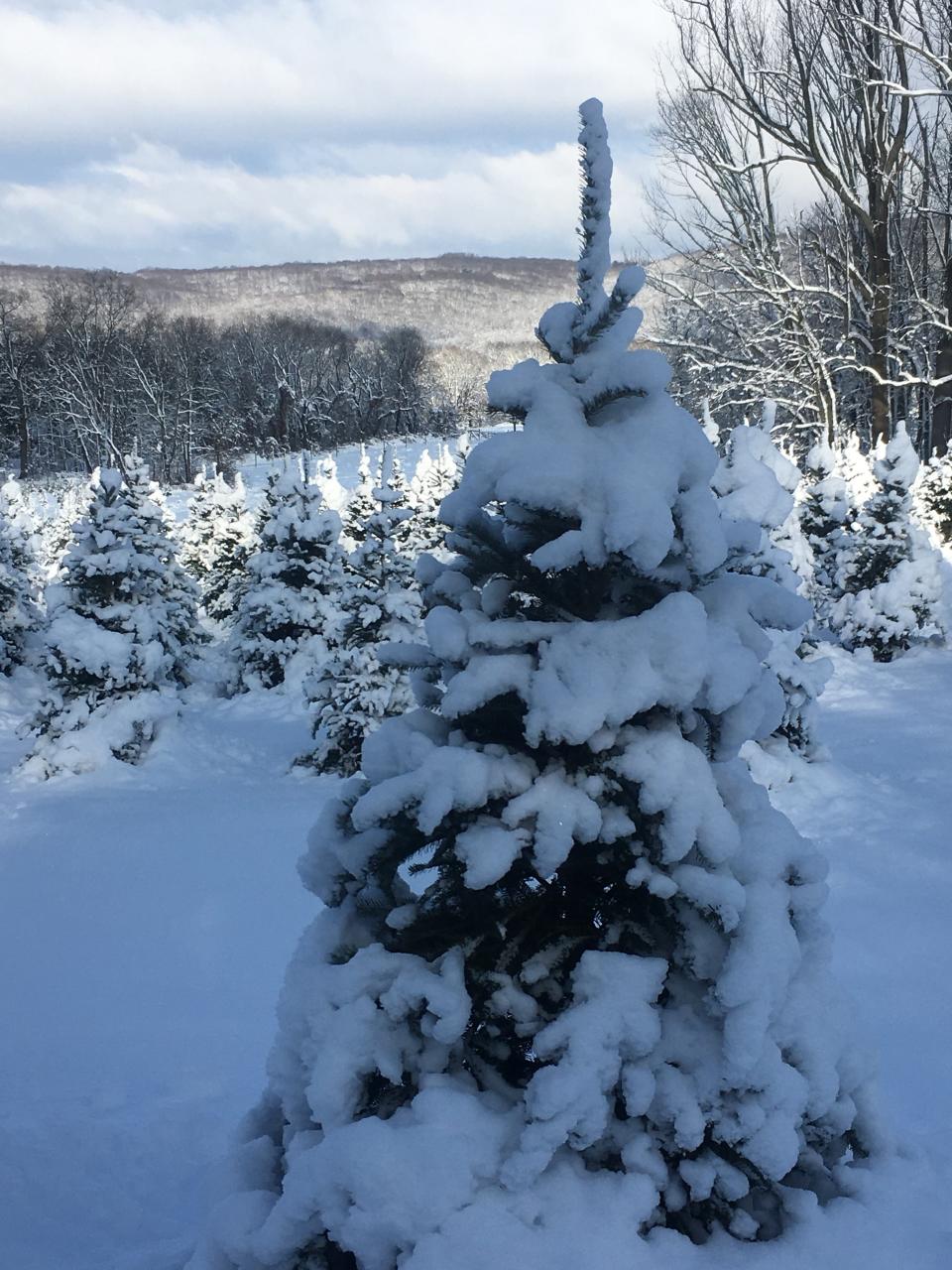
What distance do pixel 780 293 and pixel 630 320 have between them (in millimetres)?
17898

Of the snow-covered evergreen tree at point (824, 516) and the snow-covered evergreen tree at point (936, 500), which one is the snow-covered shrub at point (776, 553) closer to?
the snow-covered evergreen tree at point (824, 516)

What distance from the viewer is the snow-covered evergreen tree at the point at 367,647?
36.0ft

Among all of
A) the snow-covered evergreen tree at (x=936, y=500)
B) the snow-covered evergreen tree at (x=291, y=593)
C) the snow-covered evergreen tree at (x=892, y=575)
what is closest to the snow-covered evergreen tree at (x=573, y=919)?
the snow-covered evergreen tree at (x=291, y=593)

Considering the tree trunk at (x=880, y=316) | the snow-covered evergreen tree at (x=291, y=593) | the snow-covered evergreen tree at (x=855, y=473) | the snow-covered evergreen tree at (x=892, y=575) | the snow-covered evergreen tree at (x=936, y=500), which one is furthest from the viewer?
the snow-covered evergreen tree at (x=855, y=473)

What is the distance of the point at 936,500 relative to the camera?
2108 cm

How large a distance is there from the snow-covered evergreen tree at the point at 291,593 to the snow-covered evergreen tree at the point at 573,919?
44.6ft

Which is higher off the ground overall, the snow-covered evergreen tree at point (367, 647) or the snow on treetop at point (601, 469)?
the snow on treetop at point (601, 469)

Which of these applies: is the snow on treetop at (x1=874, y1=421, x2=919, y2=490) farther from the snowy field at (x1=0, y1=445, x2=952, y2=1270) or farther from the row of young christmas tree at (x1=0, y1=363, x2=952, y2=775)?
the snowy field at (x1=0, y1=445, x2=952, y2=1270)

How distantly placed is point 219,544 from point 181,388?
36.4 m

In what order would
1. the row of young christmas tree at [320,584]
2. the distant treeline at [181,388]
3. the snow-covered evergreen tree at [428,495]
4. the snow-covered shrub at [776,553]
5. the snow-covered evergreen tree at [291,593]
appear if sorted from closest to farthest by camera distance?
the snow-covered shrub at [776,553] < the row of young christmas tree at [320,584] < the snow-covered evergreen tree at [291,593] < the snow-covered evergreen tree at [428,495] < the distant treeline at [181,388]

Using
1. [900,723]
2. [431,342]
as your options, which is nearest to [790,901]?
[900,723]

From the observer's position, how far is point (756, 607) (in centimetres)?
230

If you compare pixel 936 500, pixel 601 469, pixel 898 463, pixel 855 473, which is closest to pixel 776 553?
pixel 601 469

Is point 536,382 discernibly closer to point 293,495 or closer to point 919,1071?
point 919,1071
